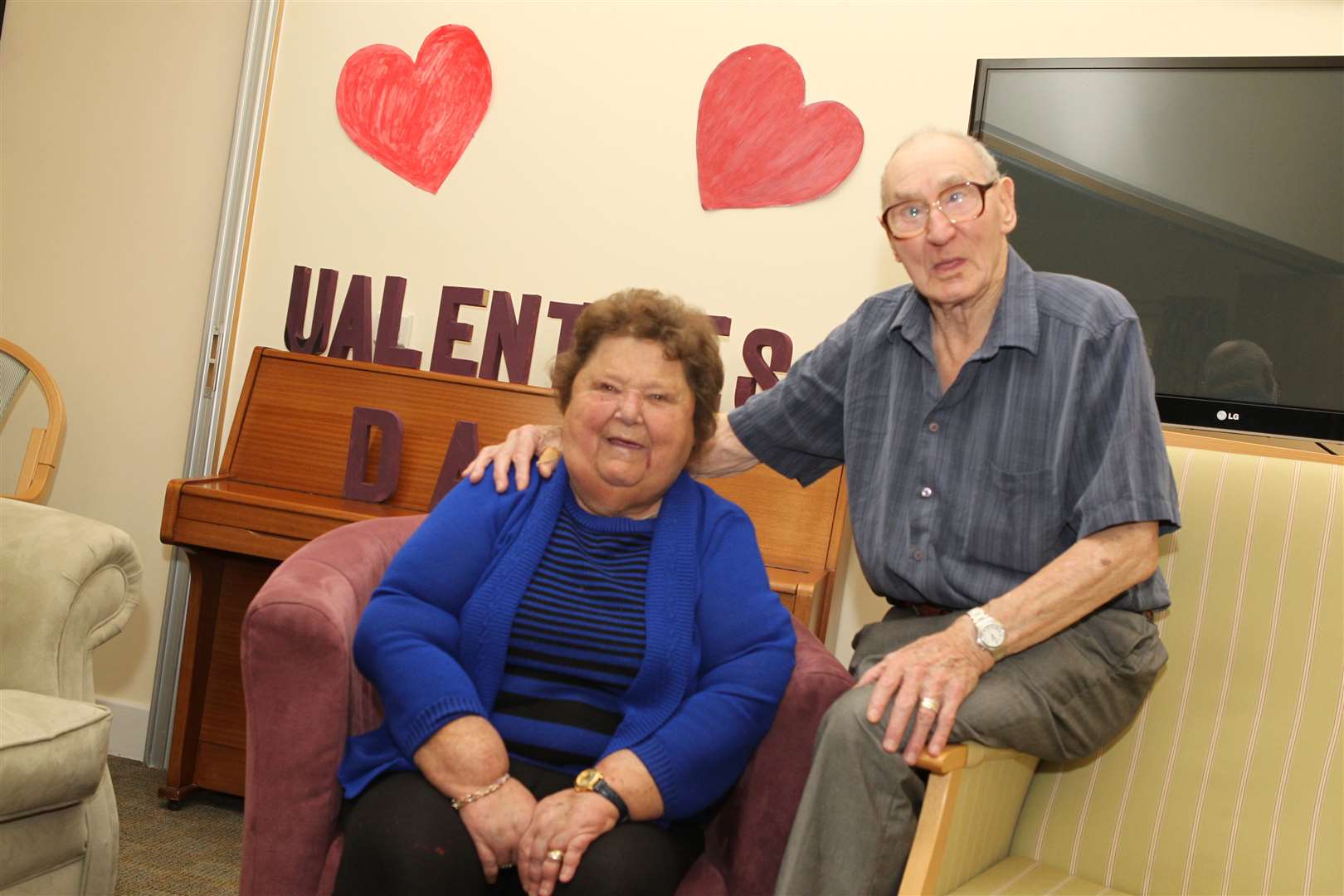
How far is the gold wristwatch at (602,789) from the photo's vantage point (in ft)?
5.22

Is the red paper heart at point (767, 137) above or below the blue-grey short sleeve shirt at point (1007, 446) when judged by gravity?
above

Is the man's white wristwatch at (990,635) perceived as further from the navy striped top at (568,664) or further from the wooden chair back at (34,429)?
the wooden chair back at (34,429)

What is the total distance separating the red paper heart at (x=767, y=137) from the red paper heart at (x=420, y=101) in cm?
69

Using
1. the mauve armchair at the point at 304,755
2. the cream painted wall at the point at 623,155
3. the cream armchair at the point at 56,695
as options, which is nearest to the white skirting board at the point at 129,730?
the cream painted wall at the point at 623,155

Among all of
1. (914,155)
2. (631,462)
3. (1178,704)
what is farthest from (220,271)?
(1178,704)

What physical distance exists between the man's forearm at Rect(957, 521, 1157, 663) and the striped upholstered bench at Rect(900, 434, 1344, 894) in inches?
7.7

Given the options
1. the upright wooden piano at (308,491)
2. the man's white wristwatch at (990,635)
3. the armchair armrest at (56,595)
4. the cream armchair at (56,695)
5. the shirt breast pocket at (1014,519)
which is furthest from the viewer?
the upright wooden piano at (308,491)

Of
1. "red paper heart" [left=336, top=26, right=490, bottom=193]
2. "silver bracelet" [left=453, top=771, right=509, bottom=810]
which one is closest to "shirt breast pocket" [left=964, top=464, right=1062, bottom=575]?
"silver bracelet" [left=453, top=771, right=509, bottom=810]

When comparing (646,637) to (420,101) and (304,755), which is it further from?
(420,101)

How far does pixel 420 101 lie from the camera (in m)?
3.40

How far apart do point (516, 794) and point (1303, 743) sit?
119 centimetres

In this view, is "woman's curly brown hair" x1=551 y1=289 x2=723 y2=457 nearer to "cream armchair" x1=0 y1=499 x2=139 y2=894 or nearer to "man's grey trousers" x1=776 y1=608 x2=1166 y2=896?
"man's grey trousers" x1=776 y1=608 x2=1166 y2=896

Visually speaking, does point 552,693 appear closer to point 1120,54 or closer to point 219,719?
point 219,719

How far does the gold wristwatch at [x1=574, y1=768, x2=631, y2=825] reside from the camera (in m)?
1.59
